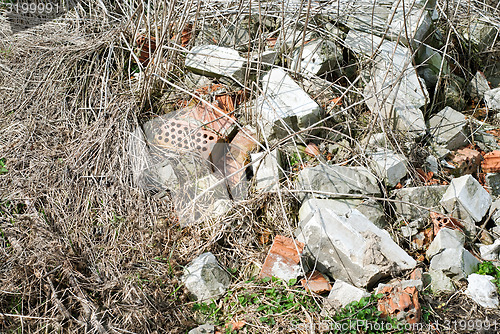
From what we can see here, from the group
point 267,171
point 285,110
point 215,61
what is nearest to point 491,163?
point 285,110

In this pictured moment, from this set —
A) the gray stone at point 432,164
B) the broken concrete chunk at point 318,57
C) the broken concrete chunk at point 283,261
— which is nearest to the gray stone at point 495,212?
the gray stone at point 432,164

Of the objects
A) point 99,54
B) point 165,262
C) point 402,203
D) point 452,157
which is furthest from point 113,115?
point 452,157

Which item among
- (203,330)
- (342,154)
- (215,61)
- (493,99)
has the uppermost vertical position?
(215,61)

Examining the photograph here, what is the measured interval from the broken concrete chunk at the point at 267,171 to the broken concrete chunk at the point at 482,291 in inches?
58.1

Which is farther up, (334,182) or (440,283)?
(334,182)

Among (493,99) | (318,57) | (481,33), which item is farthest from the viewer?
(481,33)

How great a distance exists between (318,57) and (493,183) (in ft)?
6.13

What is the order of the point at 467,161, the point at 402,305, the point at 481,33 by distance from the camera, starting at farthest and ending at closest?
the point at 481,33, the point at 467,161, the point at 402,305

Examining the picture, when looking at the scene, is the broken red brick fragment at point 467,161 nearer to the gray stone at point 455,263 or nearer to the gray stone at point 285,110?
the gray stone at point 455,263

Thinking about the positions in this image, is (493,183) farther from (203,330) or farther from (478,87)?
(203,330)

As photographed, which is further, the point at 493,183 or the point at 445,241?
the point at 493,183

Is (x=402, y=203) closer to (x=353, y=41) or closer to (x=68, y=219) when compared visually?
(x=353, y=41)

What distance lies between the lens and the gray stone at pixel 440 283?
282 centimetres

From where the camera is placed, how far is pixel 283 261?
282 cm
